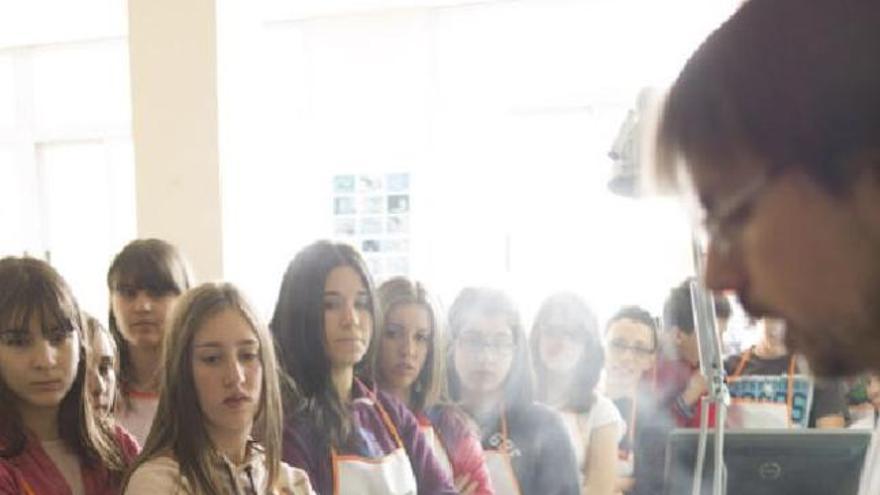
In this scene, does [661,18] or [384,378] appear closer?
[384,378]

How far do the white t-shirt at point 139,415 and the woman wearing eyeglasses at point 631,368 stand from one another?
49.2 inches

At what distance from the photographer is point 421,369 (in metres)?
2.21

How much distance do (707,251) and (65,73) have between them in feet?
19.2

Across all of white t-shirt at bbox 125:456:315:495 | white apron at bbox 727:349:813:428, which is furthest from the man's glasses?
white apron at bbox 727:349:813:428

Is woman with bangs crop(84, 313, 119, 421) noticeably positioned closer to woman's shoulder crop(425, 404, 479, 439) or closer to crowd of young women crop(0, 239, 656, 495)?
crowd of young women crop(0, 239, 656, 495)

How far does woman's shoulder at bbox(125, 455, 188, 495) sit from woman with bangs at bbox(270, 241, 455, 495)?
0.28m

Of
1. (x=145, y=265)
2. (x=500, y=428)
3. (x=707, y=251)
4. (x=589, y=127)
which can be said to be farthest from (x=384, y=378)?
(x=589, y=127)

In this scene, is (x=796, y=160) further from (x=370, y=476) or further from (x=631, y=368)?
(x=631, y=368)

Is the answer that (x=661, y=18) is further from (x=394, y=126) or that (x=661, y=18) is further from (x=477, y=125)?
(x=394, y=126)

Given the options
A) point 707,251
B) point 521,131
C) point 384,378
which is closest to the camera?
point 707,251

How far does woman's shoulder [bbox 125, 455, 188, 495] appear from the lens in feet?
4.95

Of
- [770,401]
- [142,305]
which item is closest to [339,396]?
[142,305]

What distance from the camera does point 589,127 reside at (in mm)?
5031

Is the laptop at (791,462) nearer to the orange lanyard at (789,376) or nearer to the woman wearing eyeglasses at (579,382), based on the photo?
the woman wearing eyeglasses at (579,382)
